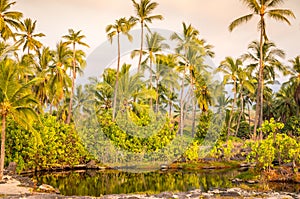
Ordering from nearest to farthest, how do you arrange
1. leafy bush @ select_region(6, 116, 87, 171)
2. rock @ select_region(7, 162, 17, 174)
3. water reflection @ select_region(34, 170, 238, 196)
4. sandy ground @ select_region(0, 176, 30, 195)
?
sandy ground @ select_region(0, 176, 30, 195) → water reflection @ select_region(34, 170, 238, 196) → rock @ select_region(7, 162, 17, 174) → leafy bush @ select_region(6, 116, 87, 171)

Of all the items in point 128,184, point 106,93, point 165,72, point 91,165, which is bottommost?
point 128,184

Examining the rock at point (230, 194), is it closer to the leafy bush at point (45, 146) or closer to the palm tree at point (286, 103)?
the leafy bush at point (45, 146)

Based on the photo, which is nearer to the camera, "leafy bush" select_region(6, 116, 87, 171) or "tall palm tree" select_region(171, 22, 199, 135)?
"leafy bush" select_region(6, 116, 87, 171)

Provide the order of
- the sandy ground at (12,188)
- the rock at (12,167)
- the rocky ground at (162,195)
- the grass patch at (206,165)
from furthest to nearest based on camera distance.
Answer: the grass patch at (206,165) < the rock at (12,167) < the sandy ground at (12,188) < the rocky ground at (162,195)

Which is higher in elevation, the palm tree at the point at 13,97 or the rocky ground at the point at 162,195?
the palm tree at the point at 13,97

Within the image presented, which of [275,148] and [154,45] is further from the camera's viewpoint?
[154,45]

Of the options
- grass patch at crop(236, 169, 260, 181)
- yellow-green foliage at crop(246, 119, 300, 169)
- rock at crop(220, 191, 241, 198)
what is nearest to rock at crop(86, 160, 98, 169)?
grass patch at crop(236, 169, 260, 181)

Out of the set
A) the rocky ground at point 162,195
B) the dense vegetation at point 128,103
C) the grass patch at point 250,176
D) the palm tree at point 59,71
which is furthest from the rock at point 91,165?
the rocky ground at point 162,195

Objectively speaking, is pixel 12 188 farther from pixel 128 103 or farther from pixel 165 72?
pixel 165 72

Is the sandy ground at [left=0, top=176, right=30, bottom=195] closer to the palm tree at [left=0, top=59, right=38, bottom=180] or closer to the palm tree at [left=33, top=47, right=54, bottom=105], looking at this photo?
the palm tree at [left=0, top=59, right=38, bottom=180]

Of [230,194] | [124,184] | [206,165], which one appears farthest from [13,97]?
[206,165]

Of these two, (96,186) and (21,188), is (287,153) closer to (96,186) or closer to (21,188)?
(96,186)

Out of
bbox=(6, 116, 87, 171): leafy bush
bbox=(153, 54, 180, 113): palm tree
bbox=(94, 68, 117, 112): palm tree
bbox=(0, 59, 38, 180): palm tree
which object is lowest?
bbox=(6, 116, 87, 171): leafy bush

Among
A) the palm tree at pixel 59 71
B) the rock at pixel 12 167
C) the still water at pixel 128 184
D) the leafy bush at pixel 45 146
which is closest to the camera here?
the still water at pixel 128 184
